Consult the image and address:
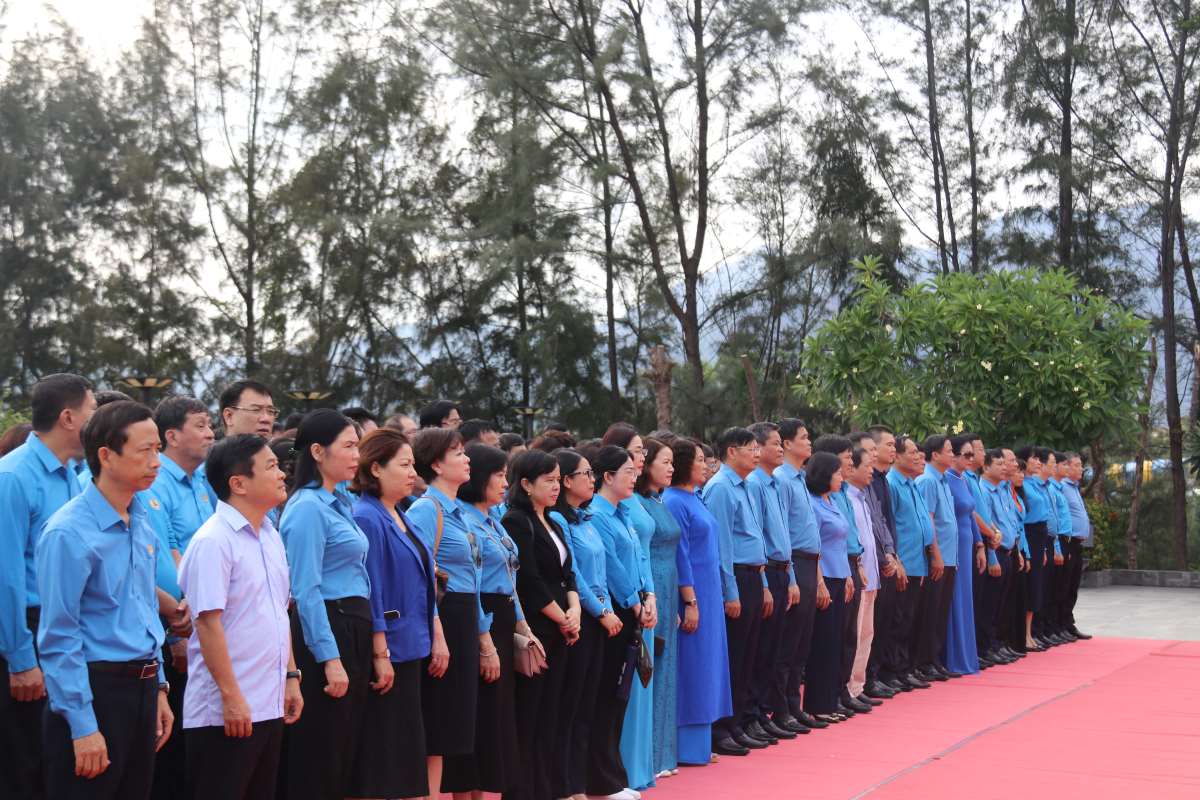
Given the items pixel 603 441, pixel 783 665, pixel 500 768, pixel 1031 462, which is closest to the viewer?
pixel 500 768

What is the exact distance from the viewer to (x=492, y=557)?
4.65 meters

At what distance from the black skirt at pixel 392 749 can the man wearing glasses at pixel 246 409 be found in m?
0.99

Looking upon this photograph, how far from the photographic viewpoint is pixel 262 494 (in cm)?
359

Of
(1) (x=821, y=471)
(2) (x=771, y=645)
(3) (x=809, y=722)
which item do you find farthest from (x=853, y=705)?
(1) (x=821, y=471)

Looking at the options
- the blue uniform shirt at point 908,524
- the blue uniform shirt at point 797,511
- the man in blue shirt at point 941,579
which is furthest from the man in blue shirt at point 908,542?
the blue uniform shirt at point 797,511

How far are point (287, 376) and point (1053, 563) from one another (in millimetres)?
13943

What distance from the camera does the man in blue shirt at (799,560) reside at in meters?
7.06

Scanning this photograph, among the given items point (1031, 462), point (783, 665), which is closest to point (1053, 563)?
point (1031, 462)

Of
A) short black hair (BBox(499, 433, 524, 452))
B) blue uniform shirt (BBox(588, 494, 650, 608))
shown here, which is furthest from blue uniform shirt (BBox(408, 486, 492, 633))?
short black hair (BBox(499, 433, 524, 452))

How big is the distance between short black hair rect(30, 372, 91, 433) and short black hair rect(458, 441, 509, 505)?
1.36m

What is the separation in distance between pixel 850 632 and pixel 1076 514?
4459 millimetres

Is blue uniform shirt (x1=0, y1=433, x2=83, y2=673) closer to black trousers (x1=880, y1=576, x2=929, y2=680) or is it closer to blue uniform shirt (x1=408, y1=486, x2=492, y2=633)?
blue uniform shirt (x1=408, y1=486, x2=492, y2=633)

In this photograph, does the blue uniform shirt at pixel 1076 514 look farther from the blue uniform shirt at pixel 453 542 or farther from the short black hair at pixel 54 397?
the short black hair at pixel 54 397

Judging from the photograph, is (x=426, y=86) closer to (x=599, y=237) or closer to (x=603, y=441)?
(x=599, y=237)
